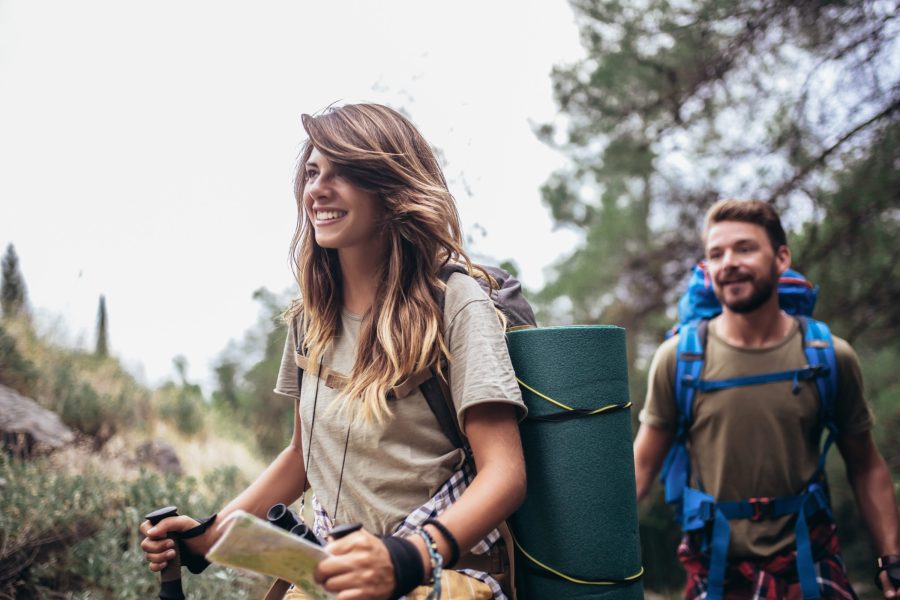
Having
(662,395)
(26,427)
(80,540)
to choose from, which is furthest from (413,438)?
(26,427)

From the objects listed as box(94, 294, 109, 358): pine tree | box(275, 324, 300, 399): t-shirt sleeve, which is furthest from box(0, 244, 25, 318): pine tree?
box(275, 324, 300, 399): t-shirt sleeve

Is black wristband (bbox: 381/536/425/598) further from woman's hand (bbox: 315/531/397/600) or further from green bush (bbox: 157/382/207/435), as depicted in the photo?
green bush (bbox: 157/382/207/435)

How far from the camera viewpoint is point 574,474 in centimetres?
216

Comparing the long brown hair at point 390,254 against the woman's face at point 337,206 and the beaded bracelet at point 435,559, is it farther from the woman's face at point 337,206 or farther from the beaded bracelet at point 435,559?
the beaded bracelet at point 435,559

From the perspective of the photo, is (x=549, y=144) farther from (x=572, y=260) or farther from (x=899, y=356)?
(x=572, y=260)

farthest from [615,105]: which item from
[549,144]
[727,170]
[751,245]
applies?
[751,245]

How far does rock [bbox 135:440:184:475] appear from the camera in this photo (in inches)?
258

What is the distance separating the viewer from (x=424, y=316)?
2.15 meters

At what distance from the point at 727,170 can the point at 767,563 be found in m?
5.48

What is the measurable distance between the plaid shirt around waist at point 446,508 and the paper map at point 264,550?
1.08 ft

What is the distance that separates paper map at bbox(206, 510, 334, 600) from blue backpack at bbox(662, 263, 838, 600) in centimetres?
242

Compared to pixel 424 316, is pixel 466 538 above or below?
below

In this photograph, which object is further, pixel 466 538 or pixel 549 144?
pixel 549 144

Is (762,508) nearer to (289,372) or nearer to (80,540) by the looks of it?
(289,372)
